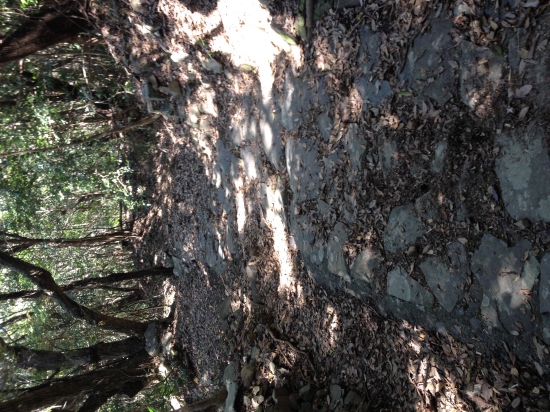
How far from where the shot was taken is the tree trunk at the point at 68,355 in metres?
6.33

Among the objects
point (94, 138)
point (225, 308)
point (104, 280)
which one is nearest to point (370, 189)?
point (225, 308)

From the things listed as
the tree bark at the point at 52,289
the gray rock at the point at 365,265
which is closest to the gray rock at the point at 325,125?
the gray rock at the point at 365,265

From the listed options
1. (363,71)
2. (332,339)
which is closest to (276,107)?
(363,71)

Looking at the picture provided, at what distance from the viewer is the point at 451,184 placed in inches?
109

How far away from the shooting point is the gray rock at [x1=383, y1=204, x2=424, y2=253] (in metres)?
3.04

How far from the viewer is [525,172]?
238 cm

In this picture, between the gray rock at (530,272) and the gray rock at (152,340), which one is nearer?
the gray rock at (530,272)

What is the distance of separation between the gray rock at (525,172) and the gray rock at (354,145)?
1.11 m

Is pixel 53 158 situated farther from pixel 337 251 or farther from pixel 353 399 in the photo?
pixel 353 399

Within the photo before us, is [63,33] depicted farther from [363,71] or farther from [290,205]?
[363,71]

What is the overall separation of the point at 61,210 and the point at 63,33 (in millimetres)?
3898

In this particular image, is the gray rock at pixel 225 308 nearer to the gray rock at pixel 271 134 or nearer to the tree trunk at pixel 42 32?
the gray rock at pixel 271 134

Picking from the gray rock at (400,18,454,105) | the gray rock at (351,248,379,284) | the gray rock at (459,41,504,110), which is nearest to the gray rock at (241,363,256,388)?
the gray rock at (351,248,379,284)

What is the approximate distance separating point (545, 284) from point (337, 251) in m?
1.73
